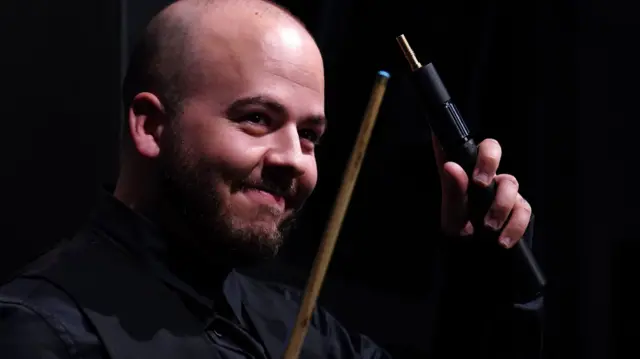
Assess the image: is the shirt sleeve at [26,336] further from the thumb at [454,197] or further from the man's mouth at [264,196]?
the thumb at [454,197]

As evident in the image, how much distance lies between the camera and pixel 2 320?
710mm

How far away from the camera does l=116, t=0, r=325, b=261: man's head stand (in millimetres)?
783

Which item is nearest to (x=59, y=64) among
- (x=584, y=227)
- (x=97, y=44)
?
(x=97, y=44)

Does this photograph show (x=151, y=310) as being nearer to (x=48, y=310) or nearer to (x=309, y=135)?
(x=48, y=310)

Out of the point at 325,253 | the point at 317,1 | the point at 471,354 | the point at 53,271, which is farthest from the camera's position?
the point at 317,1

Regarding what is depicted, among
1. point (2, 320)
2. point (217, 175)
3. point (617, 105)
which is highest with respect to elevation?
point (617, 105)

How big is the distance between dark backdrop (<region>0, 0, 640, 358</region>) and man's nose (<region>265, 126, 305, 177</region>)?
50 centimetres

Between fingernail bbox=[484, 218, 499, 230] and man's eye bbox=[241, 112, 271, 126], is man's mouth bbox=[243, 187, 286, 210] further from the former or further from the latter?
fingernail bbox=[484, 218, 499, 230]

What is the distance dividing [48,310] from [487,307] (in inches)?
16.7

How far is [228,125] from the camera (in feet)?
2.58

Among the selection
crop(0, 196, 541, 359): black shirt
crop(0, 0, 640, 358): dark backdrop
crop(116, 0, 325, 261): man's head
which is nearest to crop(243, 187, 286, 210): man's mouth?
crop(116, 0, 325, 261): man's head

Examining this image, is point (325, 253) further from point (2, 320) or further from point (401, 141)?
point (401, 141)

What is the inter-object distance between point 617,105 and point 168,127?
0.80m

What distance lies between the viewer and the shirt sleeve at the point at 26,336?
2.24ft
